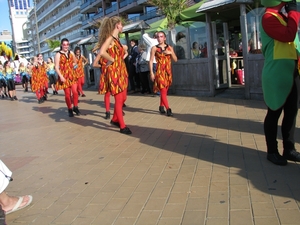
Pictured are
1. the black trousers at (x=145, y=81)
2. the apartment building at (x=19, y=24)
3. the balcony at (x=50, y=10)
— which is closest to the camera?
the black trousers at (x=145, y=81)

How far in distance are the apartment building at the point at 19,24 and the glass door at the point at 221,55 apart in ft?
437

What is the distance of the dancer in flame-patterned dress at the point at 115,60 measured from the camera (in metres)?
5.80

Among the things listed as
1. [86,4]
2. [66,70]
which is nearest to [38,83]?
[66,70]

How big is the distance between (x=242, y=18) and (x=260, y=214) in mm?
6988

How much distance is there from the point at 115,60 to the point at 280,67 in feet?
10.3

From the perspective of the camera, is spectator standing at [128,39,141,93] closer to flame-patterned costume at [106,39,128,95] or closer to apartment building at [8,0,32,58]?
flame-patterned costume at [106,39,128,95]

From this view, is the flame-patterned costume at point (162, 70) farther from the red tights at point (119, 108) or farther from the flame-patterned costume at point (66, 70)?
the flame-patterned costume at point (66, 70)

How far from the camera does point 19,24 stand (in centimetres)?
13988

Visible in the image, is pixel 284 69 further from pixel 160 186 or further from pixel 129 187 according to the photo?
pixel 129 187

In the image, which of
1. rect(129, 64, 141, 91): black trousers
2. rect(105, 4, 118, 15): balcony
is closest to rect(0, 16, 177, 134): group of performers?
rect(129, 64, 141, 91): black trousers

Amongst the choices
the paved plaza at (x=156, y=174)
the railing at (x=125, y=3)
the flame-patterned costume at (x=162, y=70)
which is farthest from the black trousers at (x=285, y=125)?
the railing at (x=125, y=3)

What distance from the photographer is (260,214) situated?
2.72 m

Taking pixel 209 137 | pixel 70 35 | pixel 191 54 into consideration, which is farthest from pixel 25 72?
pixel 70 35

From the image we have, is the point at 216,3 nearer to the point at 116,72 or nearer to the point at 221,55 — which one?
the point at 221,55
